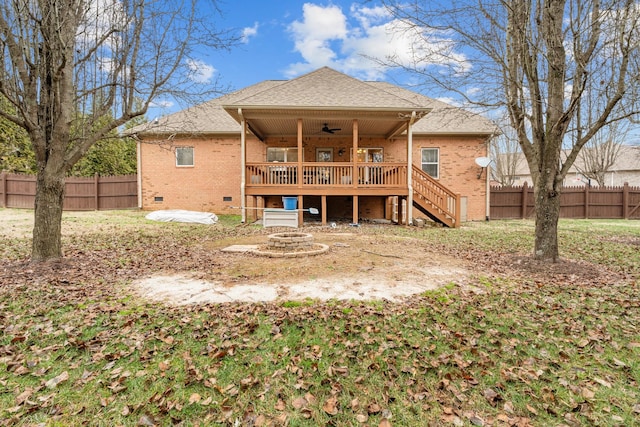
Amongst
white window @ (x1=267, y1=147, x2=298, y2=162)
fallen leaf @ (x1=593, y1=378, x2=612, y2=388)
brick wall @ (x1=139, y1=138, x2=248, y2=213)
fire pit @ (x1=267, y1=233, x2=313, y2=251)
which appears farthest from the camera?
white window @ (x1=267, y1=147, x2=298, y2=162)

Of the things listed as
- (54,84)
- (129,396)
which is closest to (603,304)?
(129,396)

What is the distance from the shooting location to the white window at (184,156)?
15178 millimetres

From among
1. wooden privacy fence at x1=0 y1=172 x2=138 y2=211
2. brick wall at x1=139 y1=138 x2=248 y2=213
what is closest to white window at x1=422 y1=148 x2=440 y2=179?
brick wall at x1=139 y1=138 x2=248 y2=213

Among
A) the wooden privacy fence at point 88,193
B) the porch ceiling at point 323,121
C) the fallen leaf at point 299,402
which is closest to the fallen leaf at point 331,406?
the fallen leaf at point 299,402

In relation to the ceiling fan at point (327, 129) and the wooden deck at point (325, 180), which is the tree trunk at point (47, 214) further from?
the ceiling fan at point (327, 129)

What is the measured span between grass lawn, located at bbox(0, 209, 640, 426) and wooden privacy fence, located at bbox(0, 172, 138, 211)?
479 inches

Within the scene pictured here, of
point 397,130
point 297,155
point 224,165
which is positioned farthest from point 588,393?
point 224,165

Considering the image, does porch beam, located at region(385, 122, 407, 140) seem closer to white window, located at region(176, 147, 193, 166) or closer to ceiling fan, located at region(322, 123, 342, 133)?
ceiling fan, located at region(322, 123, 342, 133)

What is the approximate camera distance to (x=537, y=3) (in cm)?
539

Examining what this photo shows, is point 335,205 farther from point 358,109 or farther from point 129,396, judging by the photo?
point 129,396

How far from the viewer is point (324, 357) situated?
10.2 feet

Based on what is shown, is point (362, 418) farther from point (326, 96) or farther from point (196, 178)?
point (196, 178)

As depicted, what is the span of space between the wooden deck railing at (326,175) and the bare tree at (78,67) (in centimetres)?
513

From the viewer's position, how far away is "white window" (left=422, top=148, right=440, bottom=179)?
1536 centimetres
